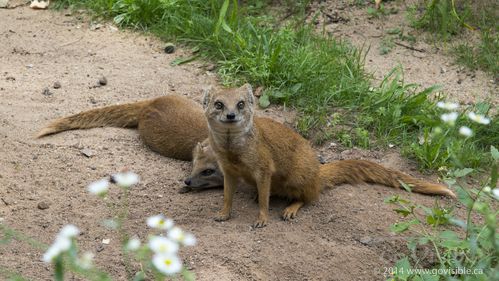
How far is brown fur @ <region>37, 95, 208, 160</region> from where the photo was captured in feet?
13.7

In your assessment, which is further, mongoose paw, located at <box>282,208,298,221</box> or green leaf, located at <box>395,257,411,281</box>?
mongoose paw, located at <box>282,208,298,221</box>

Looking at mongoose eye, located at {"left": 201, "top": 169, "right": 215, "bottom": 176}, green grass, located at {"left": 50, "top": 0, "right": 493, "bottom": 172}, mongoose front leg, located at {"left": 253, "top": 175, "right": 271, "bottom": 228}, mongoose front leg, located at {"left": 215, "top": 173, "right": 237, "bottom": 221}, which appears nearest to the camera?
mongoose front leg, located at {"left": 253, "top": 175, "right": 271, "bottom": 228}

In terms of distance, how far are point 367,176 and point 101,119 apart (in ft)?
5.39

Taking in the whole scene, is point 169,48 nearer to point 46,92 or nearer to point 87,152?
point 46,92

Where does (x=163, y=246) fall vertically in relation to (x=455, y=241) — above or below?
above

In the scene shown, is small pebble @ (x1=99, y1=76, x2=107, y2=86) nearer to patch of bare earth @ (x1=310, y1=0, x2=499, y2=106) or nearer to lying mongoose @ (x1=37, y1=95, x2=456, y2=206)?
lying mongoose @ (x1=37, y1=95, x2=456, y2=206)

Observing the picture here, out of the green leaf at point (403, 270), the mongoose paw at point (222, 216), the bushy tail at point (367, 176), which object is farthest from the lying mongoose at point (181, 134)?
the green leaf at point (403, 270)

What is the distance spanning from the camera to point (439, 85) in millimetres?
4609

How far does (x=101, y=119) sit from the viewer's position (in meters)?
4.32

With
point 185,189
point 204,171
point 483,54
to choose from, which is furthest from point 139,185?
point 483,54

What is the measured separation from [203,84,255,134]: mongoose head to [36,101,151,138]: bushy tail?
1.03 metres

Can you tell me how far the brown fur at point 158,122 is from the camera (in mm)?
4172

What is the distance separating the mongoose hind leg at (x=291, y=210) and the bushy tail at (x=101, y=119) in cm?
124

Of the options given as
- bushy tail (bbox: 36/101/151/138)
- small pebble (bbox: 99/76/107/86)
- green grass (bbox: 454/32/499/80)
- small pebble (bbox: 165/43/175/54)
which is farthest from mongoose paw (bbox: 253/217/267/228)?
green grass (bbox: 454/32/499/80)
